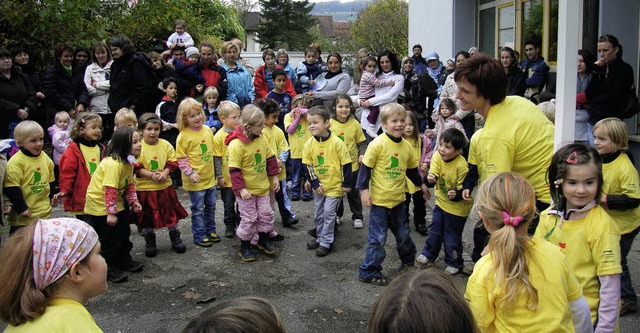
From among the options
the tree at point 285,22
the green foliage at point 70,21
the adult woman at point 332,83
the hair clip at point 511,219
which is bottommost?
the hair clip at point 511,219

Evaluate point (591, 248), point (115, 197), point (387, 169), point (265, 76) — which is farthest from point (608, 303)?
point (265, 76)

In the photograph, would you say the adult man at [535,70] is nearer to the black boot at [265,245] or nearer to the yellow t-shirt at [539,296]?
the black boot at [265,245]

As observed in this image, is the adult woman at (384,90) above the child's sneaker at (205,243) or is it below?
above

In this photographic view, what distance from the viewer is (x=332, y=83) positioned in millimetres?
10109

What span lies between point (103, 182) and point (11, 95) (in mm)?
4417

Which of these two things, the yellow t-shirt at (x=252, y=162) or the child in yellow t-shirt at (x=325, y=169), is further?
the child in yellow t-shirt at (x=325, y=169)

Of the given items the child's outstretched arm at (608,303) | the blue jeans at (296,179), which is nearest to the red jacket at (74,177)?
the blue jeans at (296,179)

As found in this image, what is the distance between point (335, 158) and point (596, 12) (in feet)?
16.1

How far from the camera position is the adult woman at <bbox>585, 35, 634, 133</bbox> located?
24.2 ft

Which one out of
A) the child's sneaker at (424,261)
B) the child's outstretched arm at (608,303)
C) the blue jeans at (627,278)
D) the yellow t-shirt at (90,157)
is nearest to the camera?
the child's outstretched arm at (608,303)

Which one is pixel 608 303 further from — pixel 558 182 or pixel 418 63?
pixel 418 63

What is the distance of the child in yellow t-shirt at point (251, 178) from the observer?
21.2ft

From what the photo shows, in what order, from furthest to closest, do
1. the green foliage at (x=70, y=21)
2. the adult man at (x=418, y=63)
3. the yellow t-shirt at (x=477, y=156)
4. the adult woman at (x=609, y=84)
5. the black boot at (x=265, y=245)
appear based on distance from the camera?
the adult man at (x=418, y=63) < the green foliage at (x=70, y=21) < the adult woman at (x=609, y=84) < the black boot at (x=265, y=245) < the yellow t-shirt at (x=477, y=156)

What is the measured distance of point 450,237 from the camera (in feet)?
19.3
